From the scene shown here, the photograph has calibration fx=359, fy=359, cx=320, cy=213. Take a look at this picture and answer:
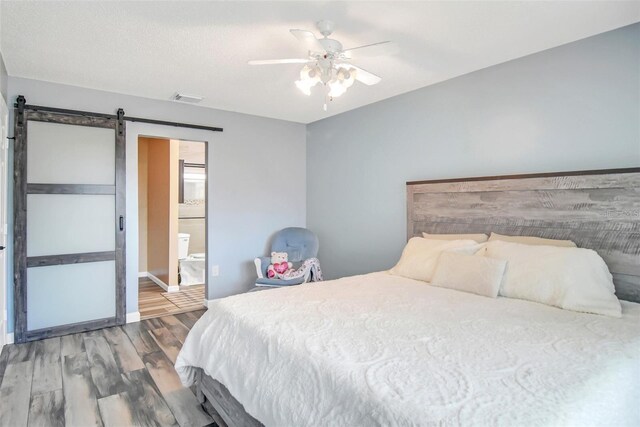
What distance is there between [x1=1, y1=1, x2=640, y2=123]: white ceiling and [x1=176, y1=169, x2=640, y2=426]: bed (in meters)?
0.99

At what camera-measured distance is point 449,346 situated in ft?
4.94

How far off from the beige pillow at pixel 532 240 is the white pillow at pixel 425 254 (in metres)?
0.17

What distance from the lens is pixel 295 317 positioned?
6.17 ft

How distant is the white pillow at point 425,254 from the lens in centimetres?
280

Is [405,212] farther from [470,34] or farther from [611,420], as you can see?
[611,420]

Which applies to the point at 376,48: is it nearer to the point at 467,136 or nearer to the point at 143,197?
the point at 467,136

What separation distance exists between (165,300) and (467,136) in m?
4.07

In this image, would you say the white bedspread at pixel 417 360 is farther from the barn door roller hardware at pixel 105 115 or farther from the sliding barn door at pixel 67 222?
the barn door roller hardware at pixel 105 115

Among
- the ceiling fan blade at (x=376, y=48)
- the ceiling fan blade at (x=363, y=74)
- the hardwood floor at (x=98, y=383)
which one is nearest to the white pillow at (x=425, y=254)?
the ceiling fan blade at (x=363, y=74)

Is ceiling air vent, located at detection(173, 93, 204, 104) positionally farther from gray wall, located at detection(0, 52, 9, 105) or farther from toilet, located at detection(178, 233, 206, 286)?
toilet, located at detection(178, 233, 206, 286)

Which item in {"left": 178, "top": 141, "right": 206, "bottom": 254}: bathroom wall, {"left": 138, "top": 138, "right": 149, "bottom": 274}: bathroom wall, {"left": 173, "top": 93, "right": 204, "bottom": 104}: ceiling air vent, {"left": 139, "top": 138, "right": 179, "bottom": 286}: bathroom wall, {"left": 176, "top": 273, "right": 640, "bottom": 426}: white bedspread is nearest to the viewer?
{"left": 176, "top": 273, "right": 640, "bottom": 426}: white bedspread

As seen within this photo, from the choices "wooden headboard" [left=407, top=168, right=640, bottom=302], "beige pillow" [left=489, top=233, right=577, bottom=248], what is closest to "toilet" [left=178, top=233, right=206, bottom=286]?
"wooden headboard" [left=407, top=168, right=640, bottom=302]

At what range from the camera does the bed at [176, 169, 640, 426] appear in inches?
44.1

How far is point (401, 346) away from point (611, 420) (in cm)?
69
